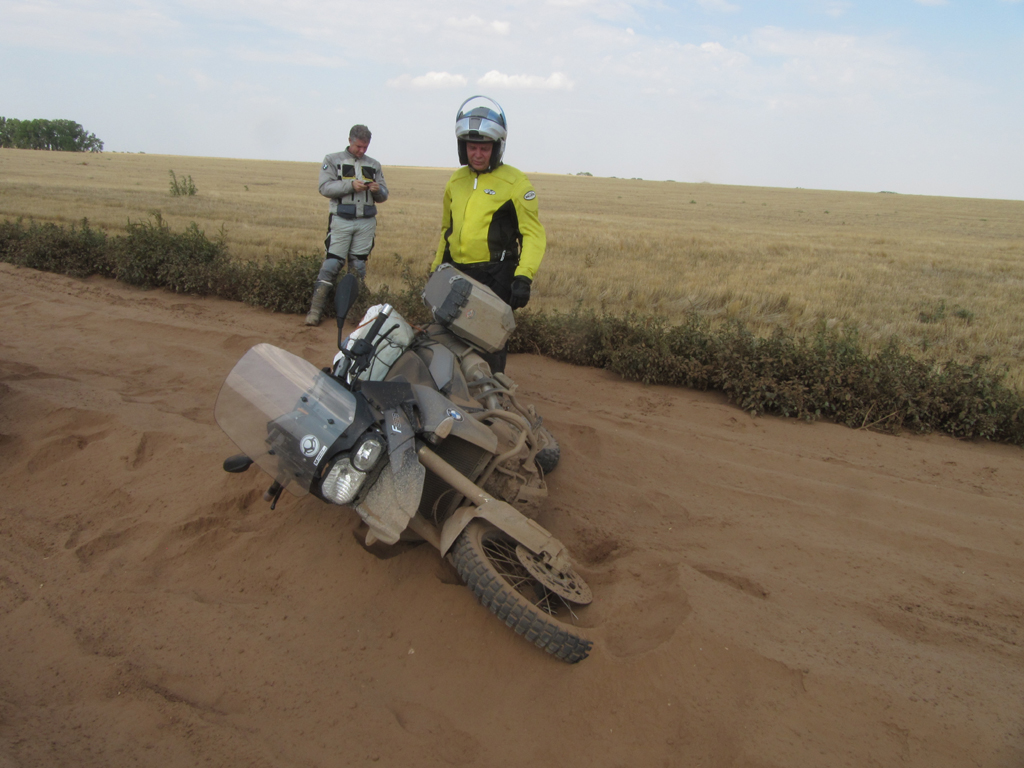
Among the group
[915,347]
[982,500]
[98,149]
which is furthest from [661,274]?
[98,149]

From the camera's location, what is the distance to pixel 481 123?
15.6 ft

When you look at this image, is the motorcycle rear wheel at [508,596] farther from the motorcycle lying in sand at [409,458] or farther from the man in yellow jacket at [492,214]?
the man in yellow jacket at [492,214]

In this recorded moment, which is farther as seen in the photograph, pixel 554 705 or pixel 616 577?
pixel 616 577

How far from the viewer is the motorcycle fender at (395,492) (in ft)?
9.39

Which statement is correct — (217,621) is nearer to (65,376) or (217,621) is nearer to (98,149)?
(65,376)

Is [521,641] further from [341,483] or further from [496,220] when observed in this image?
[496,220]

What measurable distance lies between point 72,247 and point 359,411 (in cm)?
907

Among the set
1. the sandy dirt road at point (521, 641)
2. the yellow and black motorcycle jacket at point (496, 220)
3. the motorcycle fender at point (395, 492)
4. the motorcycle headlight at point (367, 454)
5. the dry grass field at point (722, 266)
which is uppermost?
the yellow and black motorcycle jacket at point (496, 220)

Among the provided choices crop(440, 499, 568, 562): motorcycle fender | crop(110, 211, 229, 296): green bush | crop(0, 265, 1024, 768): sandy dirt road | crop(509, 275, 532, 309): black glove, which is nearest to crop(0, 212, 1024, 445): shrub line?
crop(110, 211, 229, 296): green bush

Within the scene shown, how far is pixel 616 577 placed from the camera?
12.2 ft

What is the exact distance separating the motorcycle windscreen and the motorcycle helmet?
253cm

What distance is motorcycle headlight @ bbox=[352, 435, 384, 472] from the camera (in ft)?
9.18

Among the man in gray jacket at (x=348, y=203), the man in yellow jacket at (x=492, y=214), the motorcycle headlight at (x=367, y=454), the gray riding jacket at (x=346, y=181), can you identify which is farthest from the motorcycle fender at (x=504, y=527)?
the gray riding jacket at (x=346, y=181)

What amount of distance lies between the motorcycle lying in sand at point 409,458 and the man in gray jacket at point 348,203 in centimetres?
483
